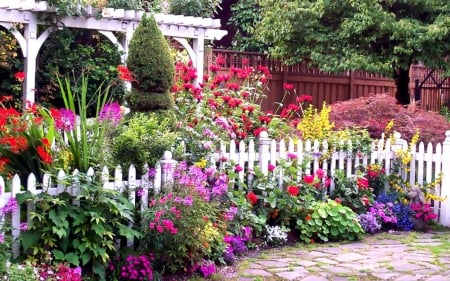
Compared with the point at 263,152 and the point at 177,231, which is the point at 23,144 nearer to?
the point at 177,231

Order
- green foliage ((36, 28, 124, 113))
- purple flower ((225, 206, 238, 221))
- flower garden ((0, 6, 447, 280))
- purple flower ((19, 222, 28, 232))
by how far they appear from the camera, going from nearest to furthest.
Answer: purple flower ((19, 222, 28, 232)) → flower garden ((0, 6, 447, 280)) → purple flower ((225, 206, 238, 221)) → green foliage ((36, 28, 124, 113))

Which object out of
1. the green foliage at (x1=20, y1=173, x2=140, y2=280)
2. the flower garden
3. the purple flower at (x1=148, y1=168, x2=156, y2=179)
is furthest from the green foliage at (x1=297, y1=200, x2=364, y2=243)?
the green foliage at (x1=20, y1=173, x2=140, y2=280)

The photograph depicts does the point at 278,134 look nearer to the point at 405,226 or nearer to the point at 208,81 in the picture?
the point at 208,81

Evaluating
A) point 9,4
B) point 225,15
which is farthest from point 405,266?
point 225,15

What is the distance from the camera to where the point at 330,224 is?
24.2ft

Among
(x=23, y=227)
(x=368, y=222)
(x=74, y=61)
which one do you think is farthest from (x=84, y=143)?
(x=74, y=61)

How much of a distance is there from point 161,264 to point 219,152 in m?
1.68

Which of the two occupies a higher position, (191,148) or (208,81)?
(208,81)

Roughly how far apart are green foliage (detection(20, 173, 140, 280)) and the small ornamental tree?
6.28ft

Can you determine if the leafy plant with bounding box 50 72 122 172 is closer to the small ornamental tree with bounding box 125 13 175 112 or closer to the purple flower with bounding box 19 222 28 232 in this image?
the purple flower with bounding box 19 222 28 232

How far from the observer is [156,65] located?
696cm

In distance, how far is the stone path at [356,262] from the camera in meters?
5.90

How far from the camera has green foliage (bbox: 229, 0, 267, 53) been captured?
633 inches

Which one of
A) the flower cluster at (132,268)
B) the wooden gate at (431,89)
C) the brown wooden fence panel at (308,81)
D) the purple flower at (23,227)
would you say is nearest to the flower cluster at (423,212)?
the flower cluster at (132,268)
